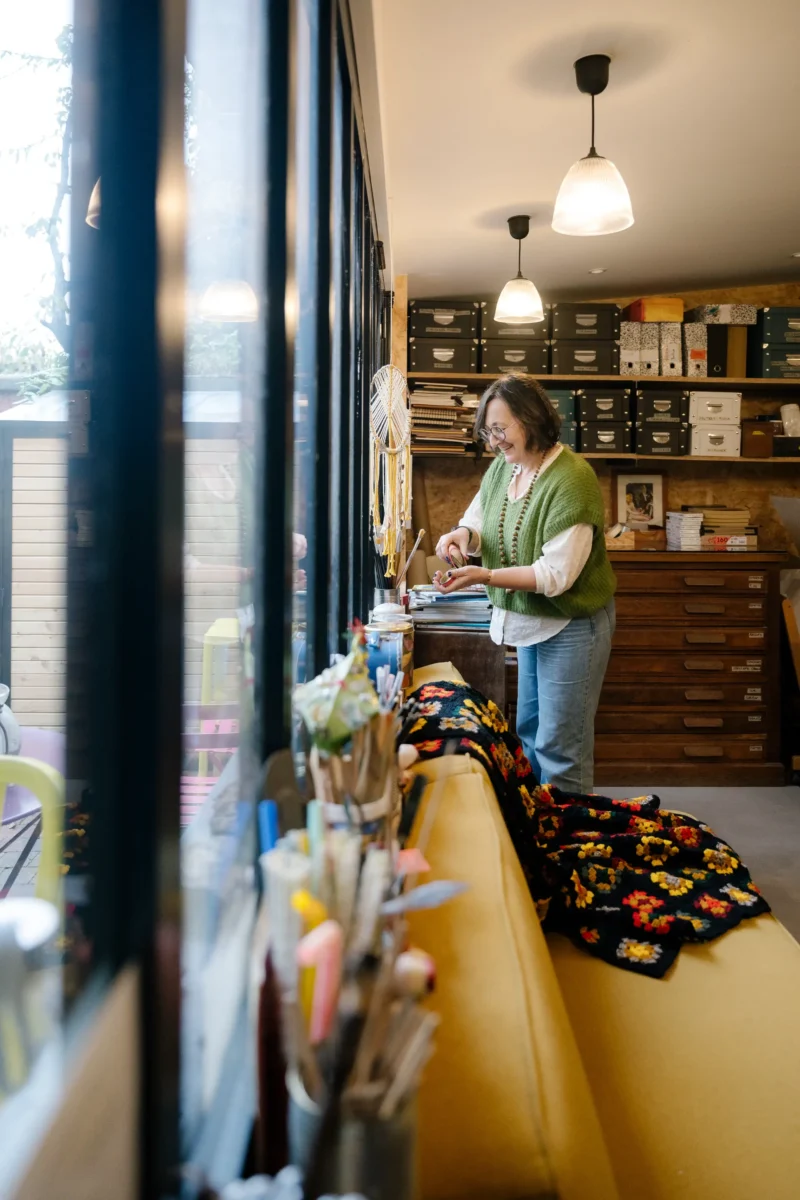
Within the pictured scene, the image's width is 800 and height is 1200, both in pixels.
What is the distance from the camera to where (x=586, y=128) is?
314 centimetres

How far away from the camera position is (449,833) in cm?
152

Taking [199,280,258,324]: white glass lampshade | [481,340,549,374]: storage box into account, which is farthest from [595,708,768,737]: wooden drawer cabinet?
[199,280,258,324]: white glass lampshade

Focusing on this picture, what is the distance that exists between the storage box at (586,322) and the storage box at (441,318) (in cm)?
44

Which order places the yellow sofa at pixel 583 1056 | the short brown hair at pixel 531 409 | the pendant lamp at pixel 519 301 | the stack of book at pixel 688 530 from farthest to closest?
1. the stack of book at pixel 688 530
2. the pendant lamp at pixel 519 301
3. the short brown hair at pixel 531 409
4. the yellow sofa at pixel 583 1056

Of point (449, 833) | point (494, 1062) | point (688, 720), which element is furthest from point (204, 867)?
point (688, 720)

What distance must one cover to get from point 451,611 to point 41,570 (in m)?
2.75

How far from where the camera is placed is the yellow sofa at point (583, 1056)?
0.79 m

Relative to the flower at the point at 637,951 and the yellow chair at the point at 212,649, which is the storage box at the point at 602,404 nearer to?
the flower at the point at 637,951

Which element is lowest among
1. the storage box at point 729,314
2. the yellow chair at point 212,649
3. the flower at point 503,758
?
the flower at point 503,758

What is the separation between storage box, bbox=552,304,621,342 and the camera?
4949 millimetres

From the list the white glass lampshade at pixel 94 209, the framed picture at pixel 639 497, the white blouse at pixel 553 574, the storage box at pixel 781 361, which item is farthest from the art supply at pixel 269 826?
the storage box at pixel 781 361

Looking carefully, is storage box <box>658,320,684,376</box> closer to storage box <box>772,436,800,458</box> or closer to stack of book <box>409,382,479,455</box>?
storage box <box>772,436,800,458</box>

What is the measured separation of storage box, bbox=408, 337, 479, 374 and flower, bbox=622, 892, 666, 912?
139 inches

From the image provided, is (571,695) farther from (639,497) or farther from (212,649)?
(639,497)
